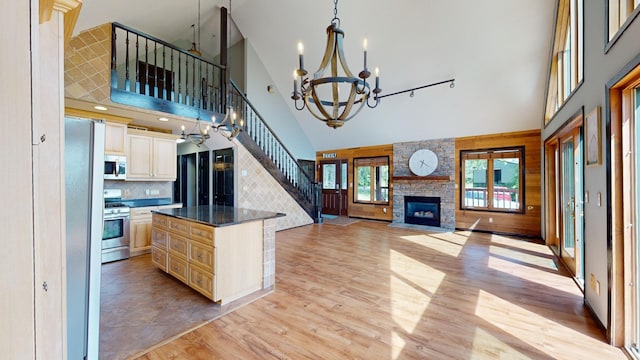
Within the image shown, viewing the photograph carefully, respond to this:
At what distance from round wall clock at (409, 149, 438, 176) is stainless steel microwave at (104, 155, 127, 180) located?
6.65 metres

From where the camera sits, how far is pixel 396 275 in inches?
138

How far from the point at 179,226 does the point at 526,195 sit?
23.0 feet

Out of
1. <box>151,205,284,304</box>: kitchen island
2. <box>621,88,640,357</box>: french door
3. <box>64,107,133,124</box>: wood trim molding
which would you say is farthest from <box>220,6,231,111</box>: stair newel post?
<box>621,88,640,357</box>: french door

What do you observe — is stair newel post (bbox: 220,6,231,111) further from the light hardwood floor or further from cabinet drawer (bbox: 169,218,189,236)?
the light hardwood floor

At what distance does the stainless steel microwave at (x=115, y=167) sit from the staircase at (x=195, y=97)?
105cm

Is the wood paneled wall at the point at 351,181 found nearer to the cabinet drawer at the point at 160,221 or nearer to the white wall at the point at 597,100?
the white wall at the point at 597,100

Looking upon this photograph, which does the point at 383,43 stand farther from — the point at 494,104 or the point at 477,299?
the point at 477,299

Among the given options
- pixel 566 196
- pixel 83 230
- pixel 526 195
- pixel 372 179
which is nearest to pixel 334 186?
pixel 372 179

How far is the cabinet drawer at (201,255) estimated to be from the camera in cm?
269

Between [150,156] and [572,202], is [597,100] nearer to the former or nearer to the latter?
[572,202]

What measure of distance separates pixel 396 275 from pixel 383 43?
4503 mm

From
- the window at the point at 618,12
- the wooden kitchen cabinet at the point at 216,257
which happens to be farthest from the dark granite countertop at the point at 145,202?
the window at the point at 618,12

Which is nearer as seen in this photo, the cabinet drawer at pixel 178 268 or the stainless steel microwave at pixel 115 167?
the cabinet drawer at pixel 178 268

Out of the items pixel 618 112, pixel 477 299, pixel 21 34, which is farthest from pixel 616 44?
pixel 21 34
